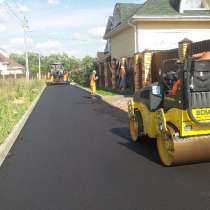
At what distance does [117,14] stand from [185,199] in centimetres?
3268

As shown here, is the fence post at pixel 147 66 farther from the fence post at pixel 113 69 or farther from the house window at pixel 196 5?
the fence post at pixel 113 69

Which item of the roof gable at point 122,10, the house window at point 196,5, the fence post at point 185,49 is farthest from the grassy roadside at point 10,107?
the house window at point 196,5

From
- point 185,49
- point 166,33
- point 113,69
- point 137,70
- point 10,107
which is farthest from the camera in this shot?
point 113,69

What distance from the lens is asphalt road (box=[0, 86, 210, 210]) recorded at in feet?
21.6

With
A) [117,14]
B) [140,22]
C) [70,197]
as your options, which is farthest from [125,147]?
[117,14]

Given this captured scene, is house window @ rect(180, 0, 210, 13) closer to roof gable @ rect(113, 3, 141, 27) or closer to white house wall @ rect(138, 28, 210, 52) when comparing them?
white house wall @ rect(138, 28, 210, 52)

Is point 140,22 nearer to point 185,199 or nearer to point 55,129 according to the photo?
point 55,129

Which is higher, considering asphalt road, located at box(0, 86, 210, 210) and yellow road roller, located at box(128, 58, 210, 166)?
yellow road roller, located at box(128, 58, 210, 166)

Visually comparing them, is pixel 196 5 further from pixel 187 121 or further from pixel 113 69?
pixel 187 121

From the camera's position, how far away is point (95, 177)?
314 inches

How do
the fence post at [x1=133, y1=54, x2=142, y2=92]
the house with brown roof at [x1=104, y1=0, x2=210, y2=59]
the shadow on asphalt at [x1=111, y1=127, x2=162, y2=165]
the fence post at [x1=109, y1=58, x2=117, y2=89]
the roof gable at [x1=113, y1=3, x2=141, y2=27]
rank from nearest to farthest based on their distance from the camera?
the shadow on asphalt at [x1=111, y1=127, x2=162, y2=165] → the fence post at [x1=133, y1=54, x2=142, y2=92] → the house with brown roof at [x1=104, y1=0, x2=210, y2=59] → the fence post at [x1=109, y1=58, x2=117, y2=89] → the roof gable at [x1=113, y1=3, x2=141, y2=27]

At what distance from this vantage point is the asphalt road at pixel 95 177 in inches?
259


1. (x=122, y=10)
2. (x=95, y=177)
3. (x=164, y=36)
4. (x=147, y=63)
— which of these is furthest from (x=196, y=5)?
(x=95, y=177)

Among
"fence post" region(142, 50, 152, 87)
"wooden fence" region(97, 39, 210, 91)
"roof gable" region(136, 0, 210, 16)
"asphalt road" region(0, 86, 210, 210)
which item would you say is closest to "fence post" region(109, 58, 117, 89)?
"wooden fence" region(97, 39, 210, 91)
